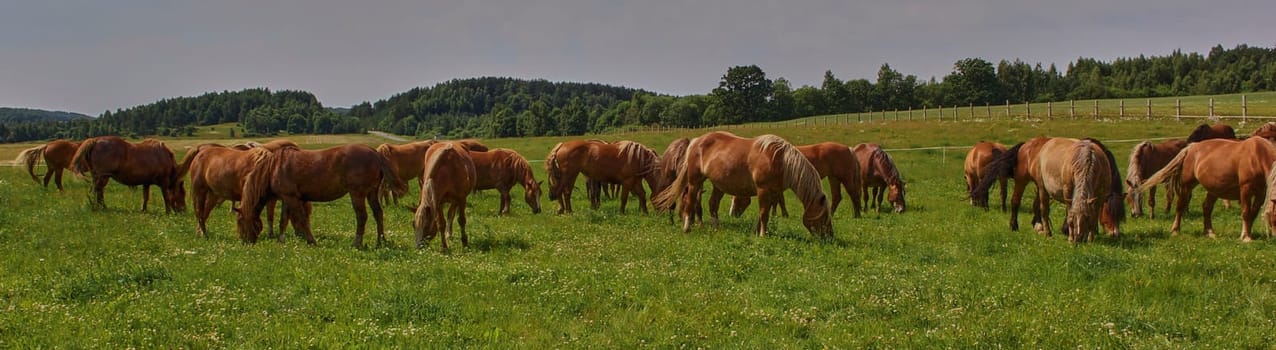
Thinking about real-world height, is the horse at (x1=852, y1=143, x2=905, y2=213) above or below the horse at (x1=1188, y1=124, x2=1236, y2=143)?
below

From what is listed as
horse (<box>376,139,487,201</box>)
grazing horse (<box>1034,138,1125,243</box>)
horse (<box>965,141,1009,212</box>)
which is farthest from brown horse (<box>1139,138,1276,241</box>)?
horse (<box>376,139,487,201</box>)

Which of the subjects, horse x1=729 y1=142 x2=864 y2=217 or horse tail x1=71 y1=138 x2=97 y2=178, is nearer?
horse tail x1=71 y1=138 x2=97 y2=178

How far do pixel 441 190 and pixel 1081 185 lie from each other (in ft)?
31.8

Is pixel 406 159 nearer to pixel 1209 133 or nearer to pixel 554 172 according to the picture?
pixel 554 172

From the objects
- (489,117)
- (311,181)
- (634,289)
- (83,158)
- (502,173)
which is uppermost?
(489,117)

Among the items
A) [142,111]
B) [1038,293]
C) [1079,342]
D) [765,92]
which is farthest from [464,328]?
[142,111]

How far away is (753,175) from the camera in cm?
1251

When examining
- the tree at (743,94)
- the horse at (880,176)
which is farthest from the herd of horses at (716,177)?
the tree at (743,94)

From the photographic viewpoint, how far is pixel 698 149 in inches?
531

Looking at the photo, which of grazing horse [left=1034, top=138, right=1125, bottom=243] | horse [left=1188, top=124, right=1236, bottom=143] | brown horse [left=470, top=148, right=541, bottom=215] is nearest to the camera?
grazing horse [left=1034, top=138, right=1125, bottom=243]

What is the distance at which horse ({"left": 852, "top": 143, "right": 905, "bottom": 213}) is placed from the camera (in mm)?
17453

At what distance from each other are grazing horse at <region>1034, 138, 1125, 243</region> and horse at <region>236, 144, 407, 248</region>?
33.8ft

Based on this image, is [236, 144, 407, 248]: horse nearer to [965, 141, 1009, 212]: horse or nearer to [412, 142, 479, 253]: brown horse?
[412, 142, 479, 253]: brown horse

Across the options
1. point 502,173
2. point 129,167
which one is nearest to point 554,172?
point 502,173
